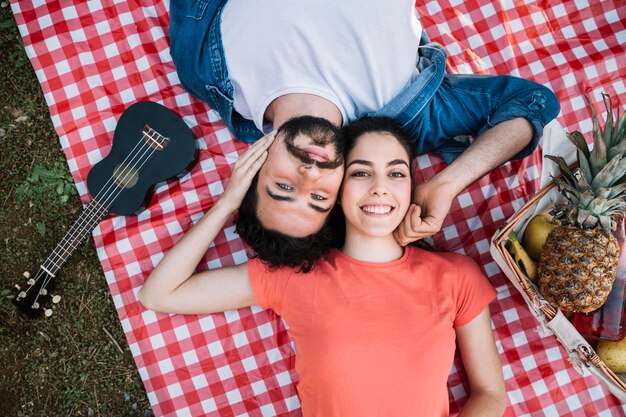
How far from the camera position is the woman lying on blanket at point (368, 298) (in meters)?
2.72

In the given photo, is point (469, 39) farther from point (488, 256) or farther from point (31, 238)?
point (31, 238)

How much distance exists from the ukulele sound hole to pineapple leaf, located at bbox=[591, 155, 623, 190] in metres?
2.55

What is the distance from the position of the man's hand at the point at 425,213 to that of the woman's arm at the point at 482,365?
60 centimetres

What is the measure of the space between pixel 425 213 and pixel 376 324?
68cm

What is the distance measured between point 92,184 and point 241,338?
1.34m

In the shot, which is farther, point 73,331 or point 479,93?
point 73,331

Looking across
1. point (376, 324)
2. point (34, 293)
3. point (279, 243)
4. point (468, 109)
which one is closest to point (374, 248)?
point (376, 324)

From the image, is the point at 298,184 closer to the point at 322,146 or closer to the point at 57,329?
the point at 322,146

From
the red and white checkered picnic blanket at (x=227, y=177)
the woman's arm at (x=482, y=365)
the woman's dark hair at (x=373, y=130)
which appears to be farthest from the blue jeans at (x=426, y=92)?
the woman's arm at (x=482, y=365)

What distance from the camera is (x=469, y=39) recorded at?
350 cm

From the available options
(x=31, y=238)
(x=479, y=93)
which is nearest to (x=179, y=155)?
(x=31, y=238)

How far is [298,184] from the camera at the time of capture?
8.33ft

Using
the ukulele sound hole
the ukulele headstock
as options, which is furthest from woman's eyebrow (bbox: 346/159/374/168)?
the ukulele headstock

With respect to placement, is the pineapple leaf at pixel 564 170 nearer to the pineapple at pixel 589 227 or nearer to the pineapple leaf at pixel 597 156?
the pineapple at pixel 589 227
